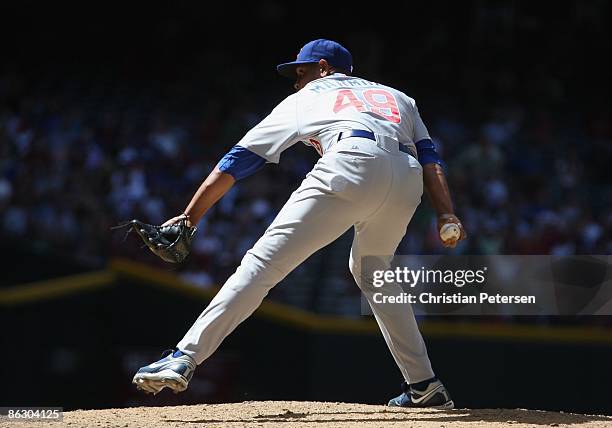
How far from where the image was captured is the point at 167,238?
4.75 m

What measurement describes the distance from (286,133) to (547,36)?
11644mm

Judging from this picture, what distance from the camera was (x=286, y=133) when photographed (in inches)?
189

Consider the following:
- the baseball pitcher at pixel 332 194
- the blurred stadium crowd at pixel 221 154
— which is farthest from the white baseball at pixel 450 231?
the blurred stadium crowd at pixel 221 154

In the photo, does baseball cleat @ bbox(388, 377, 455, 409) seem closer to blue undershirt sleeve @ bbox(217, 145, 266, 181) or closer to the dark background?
blue undershirt sleeve @ bbox(217, 145, 266, 181)

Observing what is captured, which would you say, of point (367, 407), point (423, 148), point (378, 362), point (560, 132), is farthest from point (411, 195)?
point (560, 132)

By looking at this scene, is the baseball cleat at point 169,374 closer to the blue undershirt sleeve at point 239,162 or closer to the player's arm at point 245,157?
the player's arm at point 245,157

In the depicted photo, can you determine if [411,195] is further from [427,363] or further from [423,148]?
[427,363]

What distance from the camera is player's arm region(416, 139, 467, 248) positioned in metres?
4.82

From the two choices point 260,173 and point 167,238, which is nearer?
point 167,238
